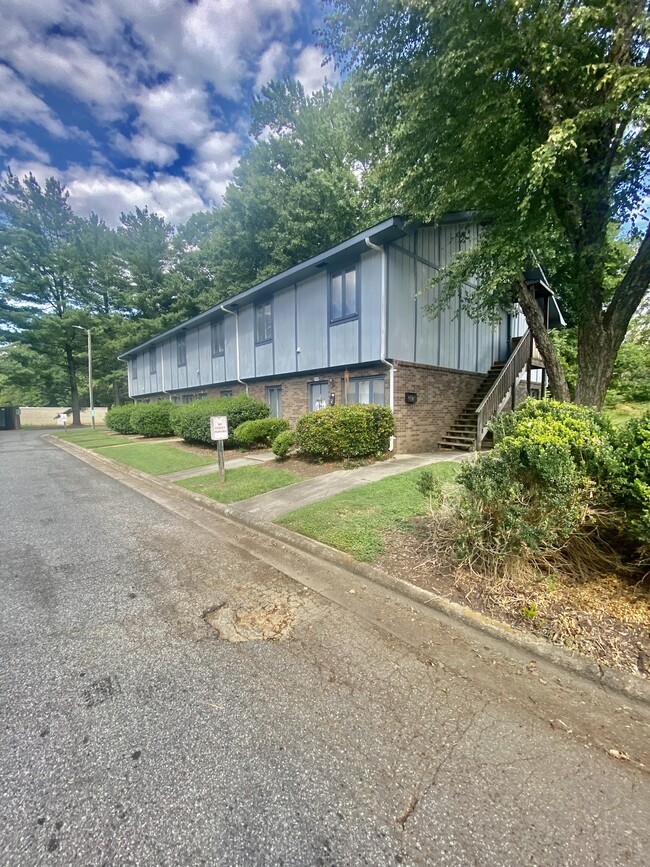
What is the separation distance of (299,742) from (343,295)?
1138cm

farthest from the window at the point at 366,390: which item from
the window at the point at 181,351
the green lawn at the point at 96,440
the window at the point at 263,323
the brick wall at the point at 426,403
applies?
the window at the point at 181,351

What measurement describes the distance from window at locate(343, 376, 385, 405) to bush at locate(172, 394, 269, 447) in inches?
140

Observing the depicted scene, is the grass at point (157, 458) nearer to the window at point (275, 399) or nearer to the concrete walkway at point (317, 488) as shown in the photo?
the window at point (275, 399)

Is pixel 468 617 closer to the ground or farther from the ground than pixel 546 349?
closer to the ground

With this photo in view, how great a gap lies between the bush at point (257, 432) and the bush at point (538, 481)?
8.56 meters

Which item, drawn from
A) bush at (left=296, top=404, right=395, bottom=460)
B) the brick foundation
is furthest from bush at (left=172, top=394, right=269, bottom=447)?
bush at (left=296, top=404, right=395, bottom=460)

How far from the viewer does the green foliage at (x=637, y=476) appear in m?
2.81

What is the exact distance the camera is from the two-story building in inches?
414

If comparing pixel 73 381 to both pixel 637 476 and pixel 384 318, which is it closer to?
pixel 384 318

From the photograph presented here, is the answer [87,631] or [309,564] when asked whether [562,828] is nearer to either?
[309,564]

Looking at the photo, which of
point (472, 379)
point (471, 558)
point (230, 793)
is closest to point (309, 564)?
point (471, 558)

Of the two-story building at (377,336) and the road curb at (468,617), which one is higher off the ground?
the two-story building at (377,336)

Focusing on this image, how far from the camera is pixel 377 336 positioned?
1048 cm

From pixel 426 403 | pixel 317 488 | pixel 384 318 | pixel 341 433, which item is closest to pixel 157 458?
pixel 341 433
